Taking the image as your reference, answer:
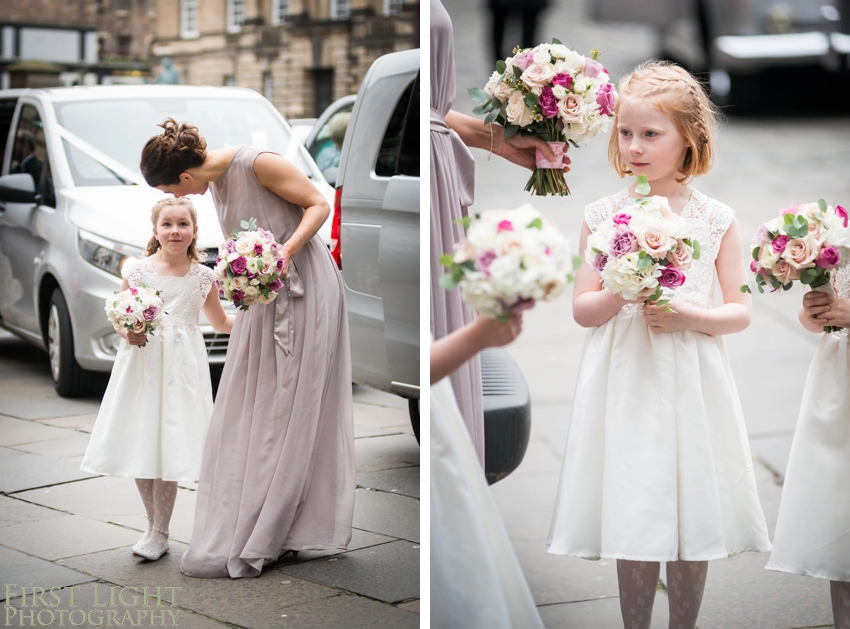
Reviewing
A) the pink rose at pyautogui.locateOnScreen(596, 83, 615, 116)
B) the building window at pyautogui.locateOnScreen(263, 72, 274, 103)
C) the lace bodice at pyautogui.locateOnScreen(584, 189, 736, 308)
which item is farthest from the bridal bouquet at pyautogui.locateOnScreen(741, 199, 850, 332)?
the building window at pyautogui.locateOnScreen(263, 72, 274, 103)

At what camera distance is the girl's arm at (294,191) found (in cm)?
362

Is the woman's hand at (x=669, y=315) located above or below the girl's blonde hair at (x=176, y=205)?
below

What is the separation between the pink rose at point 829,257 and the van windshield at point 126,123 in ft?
6.36

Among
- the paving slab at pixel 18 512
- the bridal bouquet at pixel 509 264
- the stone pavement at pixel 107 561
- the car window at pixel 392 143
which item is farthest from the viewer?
the car window at pixel 392 143

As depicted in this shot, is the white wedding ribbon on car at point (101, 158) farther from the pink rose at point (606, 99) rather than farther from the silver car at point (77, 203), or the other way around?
the pink rose at point (606, 99)

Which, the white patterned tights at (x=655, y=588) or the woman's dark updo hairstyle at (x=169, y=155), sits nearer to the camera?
the white patterned tights at (x=655, y=588)

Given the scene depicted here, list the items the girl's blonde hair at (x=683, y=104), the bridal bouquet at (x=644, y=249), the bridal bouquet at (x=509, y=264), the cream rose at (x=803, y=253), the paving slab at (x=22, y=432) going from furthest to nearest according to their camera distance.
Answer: the paving slab at (x=22, y=432), the girl's blonde hair at (x=683, y=104), the cream rose at (x=803, y=253), the bridal bouquet at (x=644, y=249), the bridal bouquet at (x=509, y=264)

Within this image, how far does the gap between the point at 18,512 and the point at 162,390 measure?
60 centimetres

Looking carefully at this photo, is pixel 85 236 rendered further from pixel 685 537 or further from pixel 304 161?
pixel 685 537

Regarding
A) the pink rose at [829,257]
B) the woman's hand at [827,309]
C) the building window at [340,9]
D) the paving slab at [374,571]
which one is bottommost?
Answer: the paving slab at [374,571]

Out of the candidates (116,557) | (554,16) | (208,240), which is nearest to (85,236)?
(208,240)

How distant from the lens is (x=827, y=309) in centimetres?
299

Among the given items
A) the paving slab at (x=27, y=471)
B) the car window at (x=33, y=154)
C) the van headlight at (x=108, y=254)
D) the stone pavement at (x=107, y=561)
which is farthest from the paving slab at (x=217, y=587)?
the car window at (x=33, y=154)

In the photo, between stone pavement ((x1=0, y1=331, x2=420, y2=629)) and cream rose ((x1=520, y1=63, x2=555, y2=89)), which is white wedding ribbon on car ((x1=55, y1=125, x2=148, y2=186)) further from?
cream rose ((x1=520, y1=63, x2=555, y2=89))
